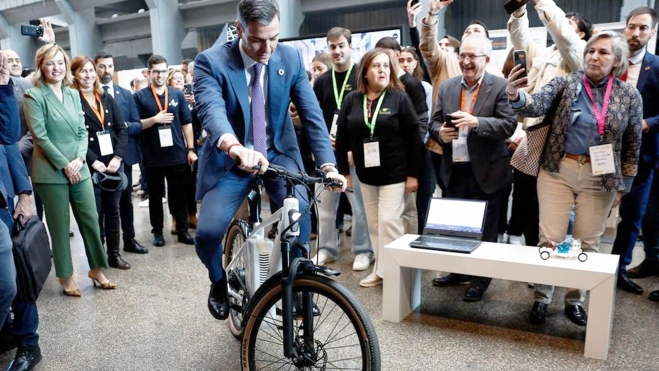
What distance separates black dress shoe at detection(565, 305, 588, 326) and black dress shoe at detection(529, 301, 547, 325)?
0.44 ft

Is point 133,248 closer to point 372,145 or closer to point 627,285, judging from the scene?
point 372,145

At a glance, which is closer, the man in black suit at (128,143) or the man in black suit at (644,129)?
the man in black suit at (644,129)

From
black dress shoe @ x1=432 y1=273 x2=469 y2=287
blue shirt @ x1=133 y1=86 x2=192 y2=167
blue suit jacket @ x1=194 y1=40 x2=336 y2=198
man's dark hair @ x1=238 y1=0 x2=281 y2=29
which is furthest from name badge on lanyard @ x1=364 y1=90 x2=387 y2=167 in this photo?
blue shirt @ x1=133 y1=86 x2=192 y2=167

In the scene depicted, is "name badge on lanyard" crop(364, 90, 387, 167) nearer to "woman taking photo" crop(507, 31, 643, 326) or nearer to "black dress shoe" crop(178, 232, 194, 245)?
"woman taking photo" crop(507, 31, 643, 326)

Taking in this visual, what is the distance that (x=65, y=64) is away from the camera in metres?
3.12

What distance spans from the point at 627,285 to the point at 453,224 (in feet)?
4.03

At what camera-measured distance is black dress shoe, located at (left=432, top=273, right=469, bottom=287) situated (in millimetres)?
3412

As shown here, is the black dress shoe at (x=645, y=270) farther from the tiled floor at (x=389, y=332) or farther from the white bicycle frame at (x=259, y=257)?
the white bicycle frame at (x=259, y=257)

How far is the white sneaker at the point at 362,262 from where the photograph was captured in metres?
3.76

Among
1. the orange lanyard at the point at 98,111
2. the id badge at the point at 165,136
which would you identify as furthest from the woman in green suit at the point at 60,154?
the id badge at the point at 165,136

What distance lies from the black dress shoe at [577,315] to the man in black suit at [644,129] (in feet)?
2.12

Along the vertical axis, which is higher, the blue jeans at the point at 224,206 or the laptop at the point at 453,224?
the blue jeans at the point at 224,206

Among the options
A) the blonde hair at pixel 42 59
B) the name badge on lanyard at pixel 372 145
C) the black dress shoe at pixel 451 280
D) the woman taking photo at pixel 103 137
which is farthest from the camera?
the woman taking photo at pixel 103 137

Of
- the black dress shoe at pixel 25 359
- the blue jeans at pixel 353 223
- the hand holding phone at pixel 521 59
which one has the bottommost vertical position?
the black dress shoe at pixel 25 359
